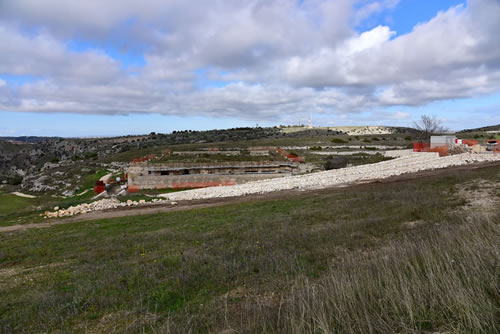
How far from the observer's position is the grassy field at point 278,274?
3.62 metres

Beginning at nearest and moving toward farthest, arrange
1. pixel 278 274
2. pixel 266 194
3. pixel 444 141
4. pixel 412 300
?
pixel 412 300, pixel 278 274, pixel 266 194, pixel 444 141

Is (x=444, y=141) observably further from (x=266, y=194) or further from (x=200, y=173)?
(x=200, y=173)

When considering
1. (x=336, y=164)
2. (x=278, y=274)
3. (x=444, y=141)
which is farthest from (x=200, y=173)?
(x=278, y=274)

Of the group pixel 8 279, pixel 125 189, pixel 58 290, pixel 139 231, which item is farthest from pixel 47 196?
pixel 58 290

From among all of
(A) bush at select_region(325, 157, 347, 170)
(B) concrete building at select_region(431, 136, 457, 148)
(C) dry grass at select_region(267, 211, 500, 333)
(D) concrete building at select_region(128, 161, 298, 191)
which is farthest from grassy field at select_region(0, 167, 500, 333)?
(B) concrete building at select_region(431, 136, 457, 148)

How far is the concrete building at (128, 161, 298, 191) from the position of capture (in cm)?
3316

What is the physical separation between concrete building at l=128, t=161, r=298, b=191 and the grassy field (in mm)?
19505

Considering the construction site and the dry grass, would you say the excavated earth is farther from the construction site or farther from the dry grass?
the dry grass

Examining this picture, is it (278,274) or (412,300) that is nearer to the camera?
(412,300)

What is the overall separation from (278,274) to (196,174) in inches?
1121

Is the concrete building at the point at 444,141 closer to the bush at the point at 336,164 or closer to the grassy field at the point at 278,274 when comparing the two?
the bush at the point at 336,164


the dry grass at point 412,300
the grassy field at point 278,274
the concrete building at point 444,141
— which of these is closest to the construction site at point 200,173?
the concrete building at point 444,141

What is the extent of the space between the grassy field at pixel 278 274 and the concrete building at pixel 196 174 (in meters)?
19.5

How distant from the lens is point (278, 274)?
6.30 meters
